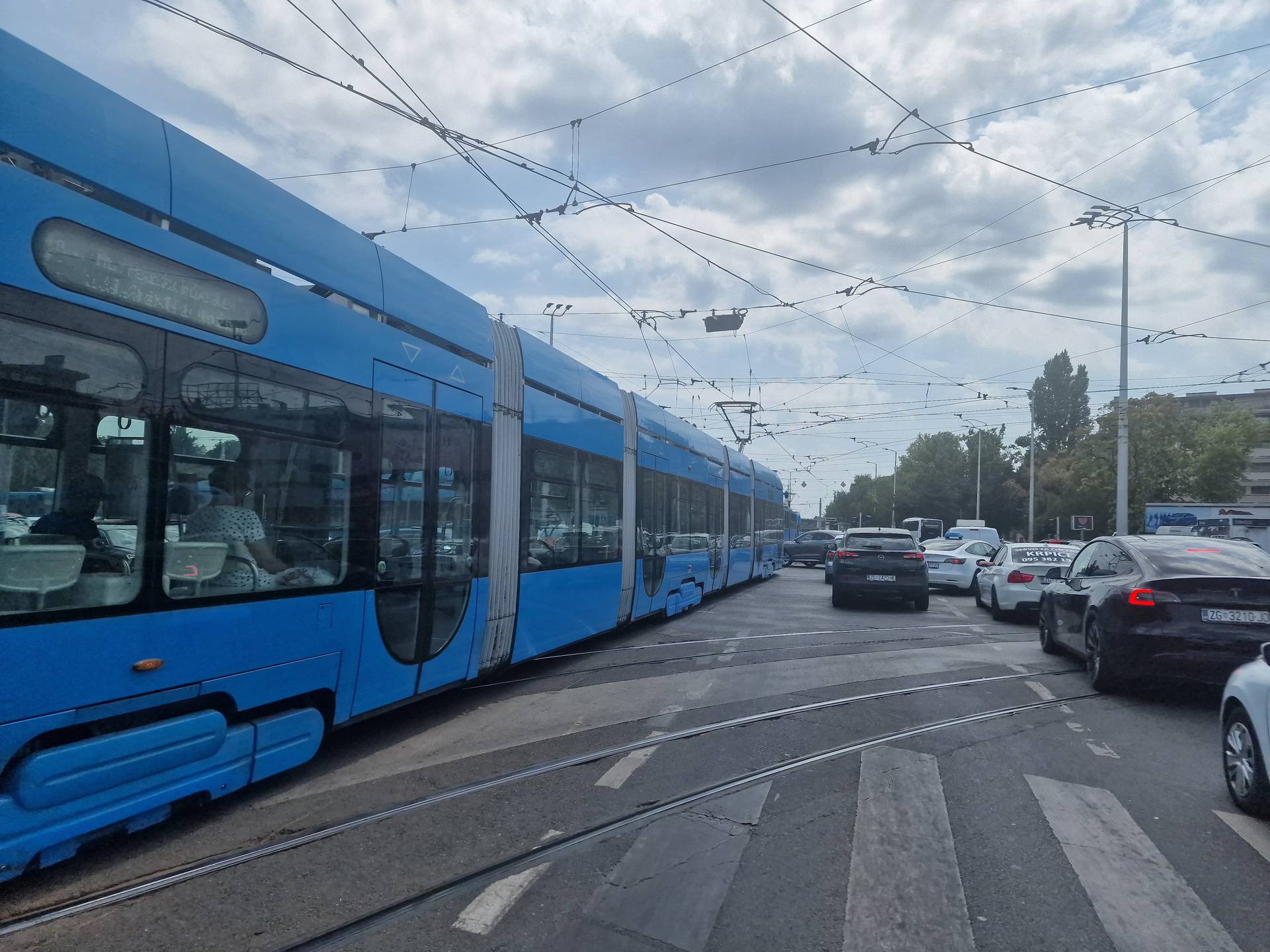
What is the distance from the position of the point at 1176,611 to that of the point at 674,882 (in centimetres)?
600

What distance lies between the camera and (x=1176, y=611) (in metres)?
7.83

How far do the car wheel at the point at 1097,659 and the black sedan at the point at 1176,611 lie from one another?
0.01 metres

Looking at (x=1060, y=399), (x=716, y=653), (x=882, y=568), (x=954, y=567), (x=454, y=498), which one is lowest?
(x=716, y=653)

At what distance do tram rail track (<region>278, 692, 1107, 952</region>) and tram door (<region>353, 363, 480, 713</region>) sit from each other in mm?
1999

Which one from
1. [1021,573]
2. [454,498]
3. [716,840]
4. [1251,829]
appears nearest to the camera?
[716,840]

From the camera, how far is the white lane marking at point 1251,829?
452 centimetres

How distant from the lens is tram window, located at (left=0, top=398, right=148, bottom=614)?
3629mm

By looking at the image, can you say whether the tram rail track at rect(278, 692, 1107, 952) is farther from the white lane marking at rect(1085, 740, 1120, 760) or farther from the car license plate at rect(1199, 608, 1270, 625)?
the car license plate at rect(1199, 608, 1270, 625)

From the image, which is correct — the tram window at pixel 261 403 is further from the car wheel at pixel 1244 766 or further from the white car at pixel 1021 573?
the white car at pixel 1021 573

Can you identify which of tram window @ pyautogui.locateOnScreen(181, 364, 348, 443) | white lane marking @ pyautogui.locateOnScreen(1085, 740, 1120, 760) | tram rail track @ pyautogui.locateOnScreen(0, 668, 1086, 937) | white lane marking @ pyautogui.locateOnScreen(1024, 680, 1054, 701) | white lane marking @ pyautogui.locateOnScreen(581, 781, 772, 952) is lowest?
white lane marking @ pyautogui.locateOnScreen(1024, 680, 1054, 701)

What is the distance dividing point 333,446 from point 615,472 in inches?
235

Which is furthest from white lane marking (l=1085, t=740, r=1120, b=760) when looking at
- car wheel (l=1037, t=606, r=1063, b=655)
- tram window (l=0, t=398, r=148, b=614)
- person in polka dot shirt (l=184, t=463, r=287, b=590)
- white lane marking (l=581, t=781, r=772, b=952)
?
tram window (l=0, t=398, r=148, b=614)

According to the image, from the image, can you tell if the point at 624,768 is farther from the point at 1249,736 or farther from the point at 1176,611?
the point at 1176,611

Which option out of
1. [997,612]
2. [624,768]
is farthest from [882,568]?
[624,768]
